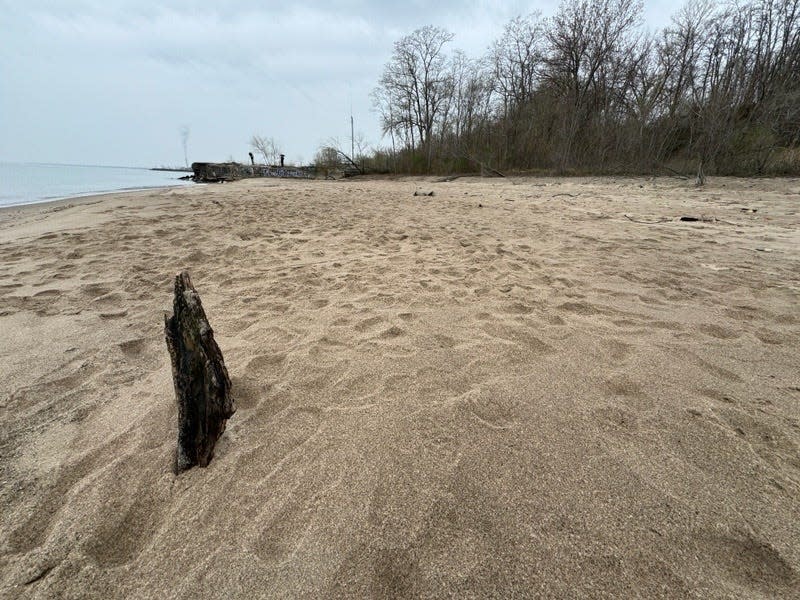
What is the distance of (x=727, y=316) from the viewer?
2318 mm

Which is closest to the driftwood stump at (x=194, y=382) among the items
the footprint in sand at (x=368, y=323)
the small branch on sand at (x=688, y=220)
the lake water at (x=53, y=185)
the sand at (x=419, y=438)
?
the sand at (x=419, y=438)

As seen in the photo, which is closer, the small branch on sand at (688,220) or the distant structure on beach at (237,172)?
the small branch on sand at (688,220)

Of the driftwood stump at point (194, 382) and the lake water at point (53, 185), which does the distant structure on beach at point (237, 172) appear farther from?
the driftwood stump at point (194, 382)

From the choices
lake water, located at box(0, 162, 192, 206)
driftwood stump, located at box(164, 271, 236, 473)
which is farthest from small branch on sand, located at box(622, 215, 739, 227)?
lake water, located at box(0, 162, 192, 206)

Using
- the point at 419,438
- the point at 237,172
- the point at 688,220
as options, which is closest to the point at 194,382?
the point at 419,438

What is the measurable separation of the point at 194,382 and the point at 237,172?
2560 cm

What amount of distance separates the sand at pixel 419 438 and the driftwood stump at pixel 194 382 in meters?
0.08

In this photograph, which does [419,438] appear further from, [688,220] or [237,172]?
[237,172]

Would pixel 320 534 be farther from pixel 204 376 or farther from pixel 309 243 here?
pixel 309 243

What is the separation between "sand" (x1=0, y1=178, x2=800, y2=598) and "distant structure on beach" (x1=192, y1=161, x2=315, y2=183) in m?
22.0

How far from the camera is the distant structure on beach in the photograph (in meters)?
21.9

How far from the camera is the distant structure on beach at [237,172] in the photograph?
2188cm

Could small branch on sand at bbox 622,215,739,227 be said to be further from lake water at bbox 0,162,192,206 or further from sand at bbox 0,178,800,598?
lake water at bbox 0,162,192,206

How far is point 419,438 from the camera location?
1410 mm
